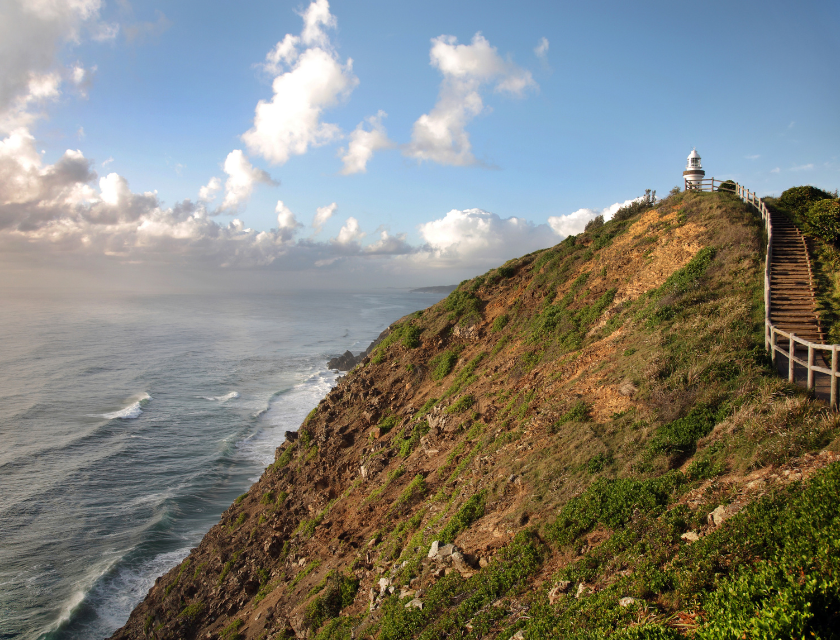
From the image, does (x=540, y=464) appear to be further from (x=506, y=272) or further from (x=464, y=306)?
(x=506, y=272)

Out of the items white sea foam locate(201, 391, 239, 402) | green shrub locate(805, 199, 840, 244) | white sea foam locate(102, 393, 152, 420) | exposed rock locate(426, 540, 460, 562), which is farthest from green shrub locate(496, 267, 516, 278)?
white sea foam locate(102, 393, 152, 420)

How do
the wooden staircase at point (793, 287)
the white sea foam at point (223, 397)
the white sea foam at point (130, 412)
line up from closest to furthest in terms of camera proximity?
1. the wooden staircase at point (793, 287)
2. the white sea foam at point (130, 412)
3. the white sea foam at point (223, 397)

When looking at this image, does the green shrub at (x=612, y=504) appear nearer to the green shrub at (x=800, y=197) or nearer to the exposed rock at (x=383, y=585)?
the exposed rock at (x=383, y=585)

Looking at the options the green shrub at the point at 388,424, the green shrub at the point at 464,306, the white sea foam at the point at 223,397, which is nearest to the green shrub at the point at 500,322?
the green shrub at the point at 464,306

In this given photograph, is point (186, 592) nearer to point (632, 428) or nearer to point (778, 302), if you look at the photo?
point (632, 428)

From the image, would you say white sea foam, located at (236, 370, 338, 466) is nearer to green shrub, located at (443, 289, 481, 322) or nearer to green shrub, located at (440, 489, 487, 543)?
green shrub, located at (443, 289, 481, 322)

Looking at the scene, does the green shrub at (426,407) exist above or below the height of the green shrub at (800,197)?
below

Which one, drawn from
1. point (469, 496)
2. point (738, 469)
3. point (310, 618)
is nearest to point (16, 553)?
point (310, 618)
